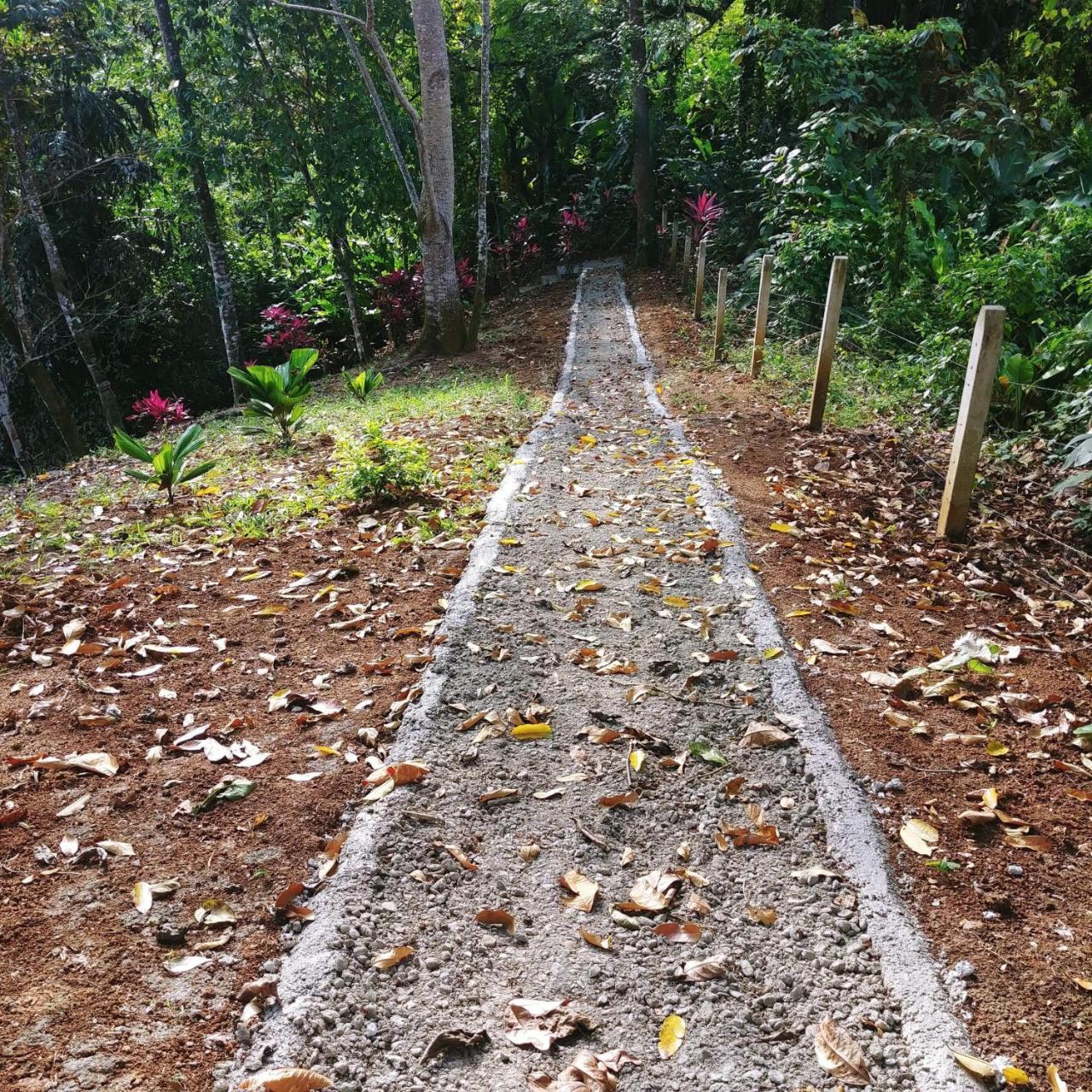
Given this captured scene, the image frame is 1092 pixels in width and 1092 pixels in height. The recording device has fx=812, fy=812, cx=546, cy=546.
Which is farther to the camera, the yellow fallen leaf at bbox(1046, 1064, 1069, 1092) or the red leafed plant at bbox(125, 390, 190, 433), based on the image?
the red leafed plant at bbox(125, 390, 190, 433)

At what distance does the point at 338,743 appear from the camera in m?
2.87

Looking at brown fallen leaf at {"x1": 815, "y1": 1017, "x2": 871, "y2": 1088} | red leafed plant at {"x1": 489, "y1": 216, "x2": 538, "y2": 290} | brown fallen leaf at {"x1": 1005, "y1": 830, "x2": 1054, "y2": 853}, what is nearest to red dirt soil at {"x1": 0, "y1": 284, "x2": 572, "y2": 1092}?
brown fallen leaf at {"x1": 815, "y1": 1017, "x2": 871, "y2": 1088}

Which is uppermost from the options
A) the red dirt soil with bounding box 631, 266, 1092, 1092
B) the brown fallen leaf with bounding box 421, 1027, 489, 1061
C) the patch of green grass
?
the brown fallen leaf with bounding box 421, 1027, 489, 1061

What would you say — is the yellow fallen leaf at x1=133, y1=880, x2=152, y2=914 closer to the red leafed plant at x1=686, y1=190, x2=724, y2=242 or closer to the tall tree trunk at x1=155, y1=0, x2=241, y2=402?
the tall tree trunk at x1=155, y1=0, x2=241, y2=402

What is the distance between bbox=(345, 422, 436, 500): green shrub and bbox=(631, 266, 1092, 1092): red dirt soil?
2.06 meters

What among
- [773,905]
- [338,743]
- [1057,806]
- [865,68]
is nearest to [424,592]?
[338,743]

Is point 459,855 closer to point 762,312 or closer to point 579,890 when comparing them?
point 579,890

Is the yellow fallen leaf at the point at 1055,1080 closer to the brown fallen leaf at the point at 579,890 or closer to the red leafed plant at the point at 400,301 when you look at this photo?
the brown fallen leaf at the point at 579,890

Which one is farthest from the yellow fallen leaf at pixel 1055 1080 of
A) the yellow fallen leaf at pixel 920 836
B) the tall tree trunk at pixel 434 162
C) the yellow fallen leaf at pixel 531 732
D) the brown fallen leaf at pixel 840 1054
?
the tall tree trunk at pixel 434 162

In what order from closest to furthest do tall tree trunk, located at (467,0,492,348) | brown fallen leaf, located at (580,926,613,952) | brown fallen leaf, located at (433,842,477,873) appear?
brown fallen leaf, located at (580,926,613,952), brown fallen leaf, located at (433,842,477,873), tall tree trunk, located at (467,0,492,348)

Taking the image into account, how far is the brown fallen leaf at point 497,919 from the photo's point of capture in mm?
2225

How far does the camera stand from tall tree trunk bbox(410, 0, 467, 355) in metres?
9.38

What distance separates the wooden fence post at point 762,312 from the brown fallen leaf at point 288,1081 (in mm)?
7368

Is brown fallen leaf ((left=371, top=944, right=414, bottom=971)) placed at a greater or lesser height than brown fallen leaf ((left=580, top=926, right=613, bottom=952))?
greater
